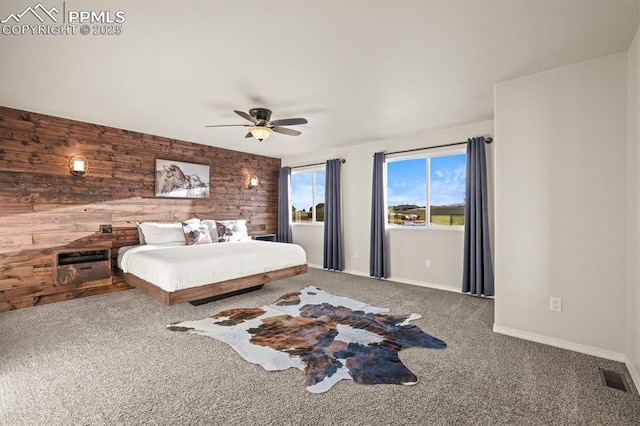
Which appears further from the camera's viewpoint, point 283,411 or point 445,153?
point 445,153

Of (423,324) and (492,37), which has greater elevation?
(492,37)

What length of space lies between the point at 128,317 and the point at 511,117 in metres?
4.52

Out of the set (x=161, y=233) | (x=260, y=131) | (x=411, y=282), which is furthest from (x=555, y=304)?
(x=161, y=233)

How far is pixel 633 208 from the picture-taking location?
2.21 metres

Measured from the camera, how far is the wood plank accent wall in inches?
147

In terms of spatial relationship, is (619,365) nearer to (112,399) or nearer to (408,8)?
(408,8)

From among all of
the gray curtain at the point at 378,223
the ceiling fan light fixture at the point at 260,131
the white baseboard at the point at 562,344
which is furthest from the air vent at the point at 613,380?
the ceiling fan light fixture at the point at 260,131

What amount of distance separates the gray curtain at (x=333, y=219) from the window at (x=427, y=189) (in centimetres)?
100

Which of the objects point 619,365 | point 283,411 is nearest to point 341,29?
point 283,411

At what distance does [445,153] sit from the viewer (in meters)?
4.70

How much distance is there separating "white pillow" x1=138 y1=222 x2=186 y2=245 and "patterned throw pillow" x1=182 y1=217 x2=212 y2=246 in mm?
135

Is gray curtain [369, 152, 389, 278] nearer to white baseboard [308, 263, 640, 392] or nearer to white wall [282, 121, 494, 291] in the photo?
white wall [282, 121, 494, 291]

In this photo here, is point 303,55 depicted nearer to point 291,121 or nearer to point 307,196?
point 291,121

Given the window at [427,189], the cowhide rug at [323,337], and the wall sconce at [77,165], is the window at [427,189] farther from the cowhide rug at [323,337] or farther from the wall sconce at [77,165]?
the wall sconce at [77,165]
